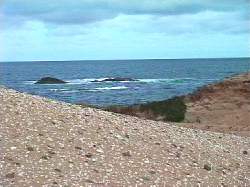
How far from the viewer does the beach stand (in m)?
12.7

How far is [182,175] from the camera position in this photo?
14047 millimetres

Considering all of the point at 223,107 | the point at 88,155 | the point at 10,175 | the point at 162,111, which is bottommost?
the point at 162,111

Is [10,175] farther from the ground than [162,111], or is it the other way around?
[10,175]

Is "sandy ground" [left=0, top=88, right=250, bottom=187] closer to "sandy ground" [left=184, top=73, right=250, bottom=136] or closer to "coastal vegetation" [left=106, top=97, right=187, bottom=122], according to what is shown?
"sandy ground" [left=184, top=73, right=250, bottom=136]

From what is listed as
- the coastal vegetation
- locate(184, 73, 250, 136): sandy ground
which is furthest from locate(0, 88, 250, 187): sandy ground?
the coastal vegetation

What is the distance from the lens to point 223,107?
32281mm

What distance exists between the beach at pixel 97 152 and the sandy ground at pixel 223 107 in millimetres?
7555

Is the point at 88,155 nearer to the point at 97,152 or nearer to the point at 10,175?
the point at 97,152

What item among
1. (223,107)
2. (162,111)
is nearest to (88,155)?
(162,111)

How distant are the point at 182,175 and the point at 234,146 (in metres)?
5.84

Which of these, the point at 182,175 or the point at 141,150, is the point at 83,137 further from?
the point at 182,175

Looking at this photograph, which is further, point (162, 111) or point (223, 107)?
point (223, 107)

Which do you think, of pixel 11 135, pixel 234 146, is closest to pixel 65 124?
pixel 11 135

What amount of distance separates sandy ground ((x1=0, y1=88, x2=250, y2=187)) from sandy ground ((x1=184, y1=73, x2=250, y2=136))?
302 inches
